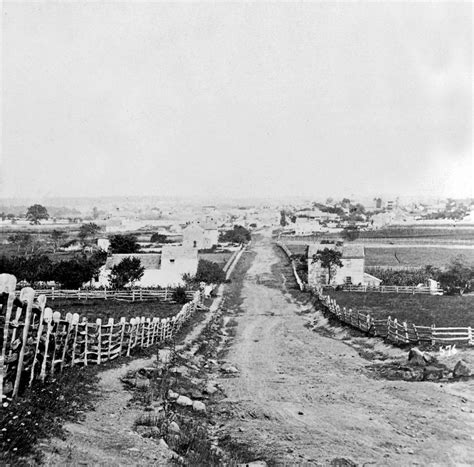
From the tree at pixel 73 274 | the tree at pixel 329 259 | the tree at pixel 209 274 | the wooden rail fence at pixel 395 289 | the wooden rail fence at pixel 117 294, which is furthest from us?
the tree at pixel 329 259

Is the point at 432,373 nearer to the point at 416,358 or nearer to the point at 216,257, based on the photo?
the point at 416,358

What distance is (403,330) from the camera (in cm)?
2066

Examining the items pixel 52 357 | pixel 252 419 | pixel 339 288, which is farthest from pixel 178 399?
pixel 339 288

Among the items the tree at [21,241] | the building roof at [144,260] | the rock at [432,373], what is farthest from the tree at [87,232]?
the rock at [432,373]

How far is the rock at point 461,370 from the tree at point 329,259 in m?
34.2

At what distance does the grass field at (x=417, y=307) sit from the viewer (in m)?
27.9

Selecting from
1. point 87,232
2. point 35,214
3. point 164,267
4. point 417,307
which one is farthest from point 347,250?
point 35,214

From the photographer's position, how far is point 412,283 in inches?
1893

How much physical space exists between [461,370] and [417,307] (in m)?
20.5

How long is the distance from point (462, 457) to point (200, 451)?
4825 millimetres

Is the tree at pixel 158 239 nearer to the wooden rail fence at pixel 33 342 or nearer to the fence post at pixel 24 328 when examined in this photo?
the wooden rail fence at pixel 33 342

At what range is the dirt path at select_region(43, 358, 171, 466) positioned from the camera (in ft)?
24.1

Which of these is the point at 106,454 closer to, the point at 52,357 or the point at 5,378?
the point at 5,378

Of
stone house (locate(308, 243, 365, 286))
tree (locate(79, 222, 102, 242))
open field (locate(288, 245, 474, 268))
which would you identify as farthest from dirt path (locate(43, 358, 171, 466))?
tree (locate(79, 222, 102, 242))
